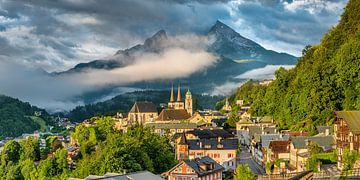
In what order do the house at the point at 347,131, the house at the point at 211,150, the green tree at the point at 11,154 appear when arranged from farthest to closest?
the green tree at the point at 11,154 → the house at the point at 211,150 → the house at the point at 347,131

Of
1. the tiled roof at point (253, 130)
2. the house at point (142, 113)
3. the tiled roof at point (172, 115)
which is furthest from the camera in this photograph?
the house at point (142, 113)

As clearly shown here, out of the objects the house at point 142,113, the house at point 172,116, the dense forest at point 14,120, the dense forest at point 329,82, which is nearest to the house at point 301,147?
the dense forest at point 329,82

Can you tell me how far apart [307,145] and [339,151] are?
7650 mm

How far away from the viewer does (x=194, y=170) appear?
164ft

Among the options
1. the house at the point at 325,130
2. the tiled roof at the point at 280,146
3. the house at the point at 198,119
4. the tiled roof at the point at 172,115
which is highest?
the tiled roof at the point at 172,115

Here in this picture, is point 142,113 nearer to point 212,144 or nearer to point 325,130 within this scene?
point 212,144

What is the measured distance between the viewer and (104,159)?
54.7 metres

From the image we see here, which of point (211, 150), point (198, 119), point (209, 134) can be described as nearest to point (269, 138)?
point (211, 150)

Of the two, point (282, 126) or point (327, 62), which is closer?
point (327, 62)

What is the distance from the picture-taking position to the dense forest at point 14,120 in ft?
562

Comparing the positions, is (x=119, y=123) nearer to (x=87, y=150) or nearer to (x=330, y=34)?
(x=87, y=150)

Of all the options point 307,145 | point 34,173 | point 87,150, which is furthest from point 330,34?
point 34,173

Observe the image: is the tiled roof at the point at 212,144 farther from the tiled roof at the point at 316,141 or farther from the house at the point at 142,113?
the house at the point at 142,113

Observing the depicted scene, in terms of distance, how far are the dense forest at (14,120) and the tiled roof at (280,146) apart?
132856mm
